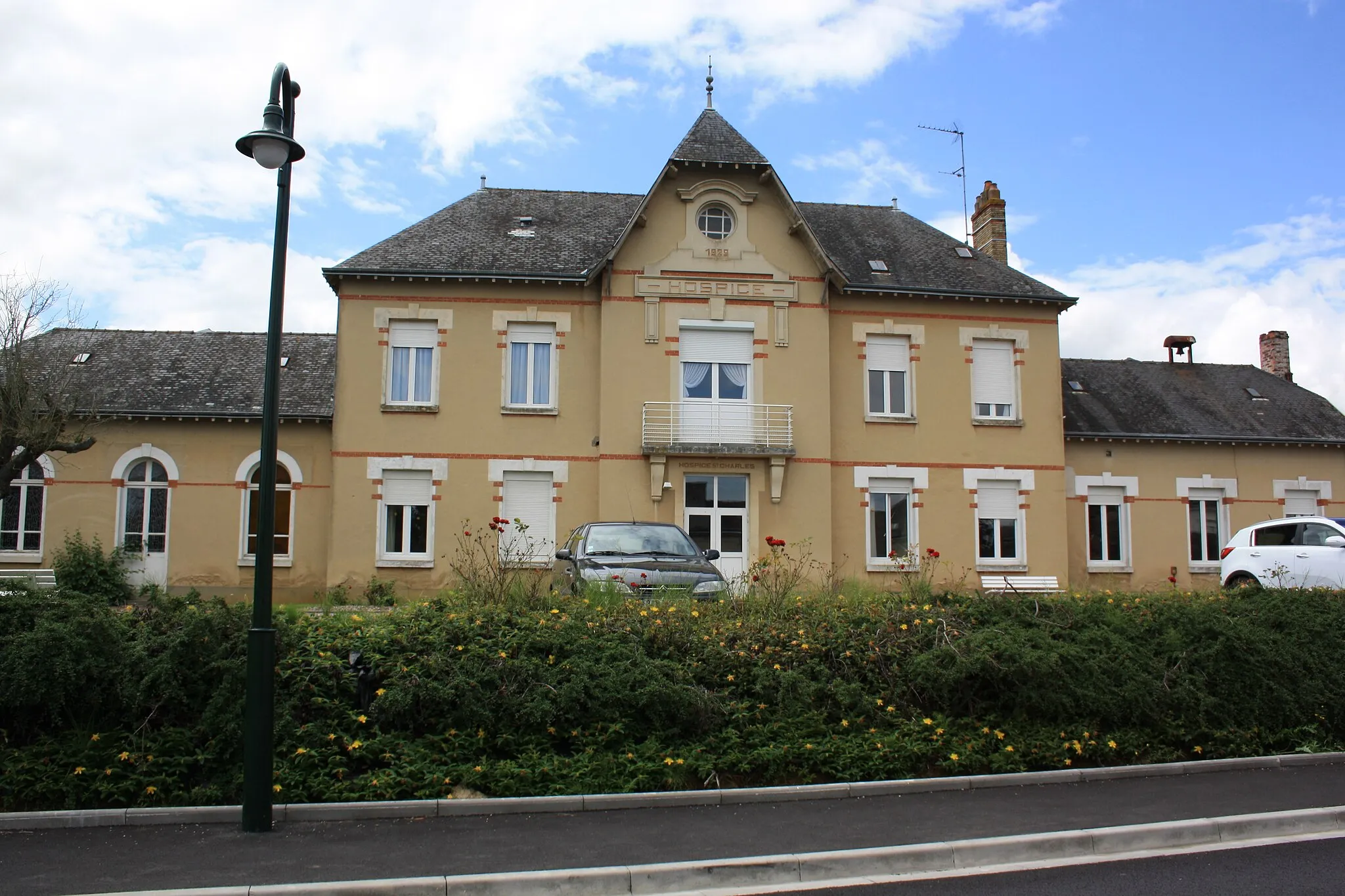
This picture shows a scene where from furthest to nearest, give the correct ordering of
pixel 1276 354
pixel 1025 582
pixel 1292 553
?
pixel 1276 354, pixel 1025 582, pixel 1292 553

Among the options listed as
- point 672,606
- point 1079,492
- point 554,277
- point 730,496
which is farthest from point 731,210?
point 672,606

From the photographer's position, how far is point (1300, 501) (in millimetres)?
25438

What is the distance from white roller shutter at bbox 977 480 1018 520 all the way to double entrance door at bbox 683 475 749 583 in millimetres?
5532

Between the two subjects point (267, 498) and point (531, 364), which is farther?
point (531, 364)

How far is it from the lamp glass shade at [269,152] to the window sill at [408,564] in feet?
47.9

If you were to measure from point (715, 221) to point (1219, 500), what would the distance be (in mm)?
14320

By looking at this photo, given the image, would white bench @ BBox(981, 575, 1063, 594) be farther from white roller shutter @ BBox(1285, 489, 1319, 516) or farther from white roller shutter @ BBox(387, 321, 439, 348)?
white roller shutter @ BBox(387, 321, 439, 348)

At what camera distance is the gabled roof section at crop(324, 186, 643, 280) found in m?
21.6

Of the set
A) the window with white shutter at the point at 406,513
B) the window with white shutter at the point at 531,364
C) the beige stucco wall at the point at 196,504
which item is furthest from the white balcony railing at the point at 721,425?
the beige stucco wall at the point at 196,504

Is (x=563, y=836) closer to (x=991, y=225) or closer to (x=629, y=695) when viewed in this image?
(x=629, y=695)

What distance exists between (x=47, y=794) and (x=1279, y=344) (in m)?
32.1

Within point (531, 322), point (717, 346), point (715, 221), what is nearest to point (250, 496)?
point (531, 322)

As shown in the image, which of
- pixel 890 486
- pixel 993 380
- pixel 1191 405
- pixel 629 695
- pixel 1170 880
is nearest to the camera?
pixel 1170 880

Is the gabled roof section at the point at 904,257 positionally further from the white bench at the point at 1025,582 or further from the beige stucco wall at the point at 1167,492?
the white bench at the point at 1025,582
